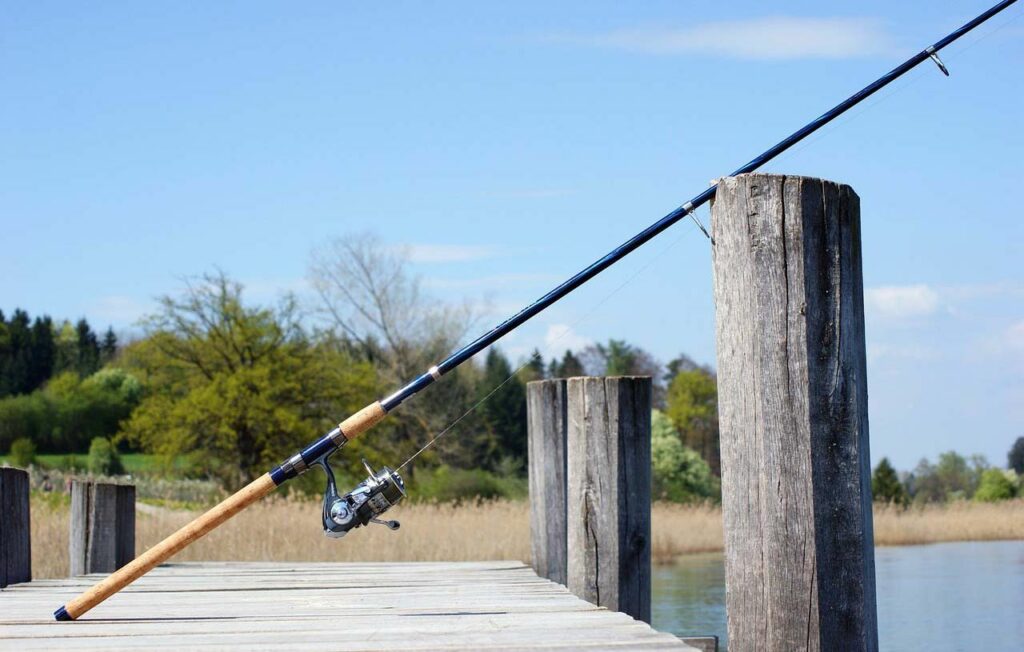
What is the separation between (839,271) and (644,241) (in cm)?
89

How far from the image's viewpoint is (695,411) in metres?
41.4

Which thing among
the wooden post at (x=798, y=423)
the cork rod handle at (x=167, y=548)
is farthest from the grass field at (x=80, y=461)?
the wooden post at (x=798, y=423)

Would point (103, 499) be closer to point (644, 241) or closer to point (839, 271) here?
point (644, 241)

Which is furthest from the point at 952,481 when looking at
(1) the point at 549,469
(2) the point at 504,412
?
(1) the point at 549,469

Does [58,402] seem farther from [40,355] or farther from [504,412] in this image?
[504,412]

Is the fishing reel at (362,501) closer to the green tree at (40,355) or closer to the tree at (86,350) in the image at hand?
the tree at (86,350)

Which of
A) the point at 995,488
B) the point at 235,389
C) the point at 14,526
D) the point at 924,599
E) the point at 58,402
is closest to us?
the point at 14,526

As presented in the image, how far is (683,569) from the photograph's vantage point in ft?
55.8

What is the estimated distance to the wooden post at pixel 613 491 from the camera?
15.6 ft

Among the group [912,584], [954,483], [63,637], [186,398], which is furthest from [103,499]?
[954,483]

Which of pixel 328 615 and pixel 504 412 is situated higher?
pixel 504 412

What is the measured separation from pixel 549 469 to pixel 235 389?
54.0 feet

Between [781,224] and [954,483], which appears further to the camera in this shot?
[954,483]

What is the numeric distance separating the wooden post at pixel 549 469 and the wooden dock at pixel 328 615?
14 cm
